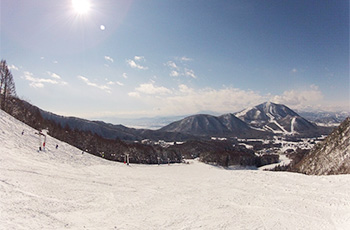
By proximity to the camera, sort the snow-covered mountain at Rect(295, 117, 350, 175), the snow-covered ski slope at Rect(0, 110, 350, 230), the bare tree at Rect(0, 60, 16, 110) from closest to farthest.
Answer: the snow-covered ski slope at Rect(0, 110, 350, 230)
the snow-covered mountain at Rect(295, 117, 350, 175)
the bare tree at Rect(0, 60, 16, 110)

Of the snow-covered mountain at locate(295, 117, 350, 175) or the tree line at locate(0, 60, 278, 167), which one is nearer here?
the snow-covered mountain at locate(295, 117, 350, 175)

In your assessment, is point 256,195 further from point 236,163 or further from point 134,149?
point 236,163

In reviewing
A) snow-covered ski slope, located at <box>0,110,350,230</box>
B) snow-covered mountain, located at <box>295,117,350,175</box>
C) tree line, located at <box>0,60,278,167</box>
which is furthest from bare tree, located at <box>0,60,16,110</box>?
snow-covered mountain, located at <box>295,117,350,175</box>

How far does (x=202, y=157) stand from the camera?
13875 centimetres

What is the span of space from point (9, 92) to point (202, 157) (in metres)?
116

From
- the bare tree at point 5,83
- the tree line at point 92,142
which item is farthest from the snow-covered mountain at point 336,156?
the bare tree at point 5,83

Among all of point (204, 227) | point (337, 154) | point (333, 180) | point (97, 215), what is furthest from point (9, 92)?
point (337, 154)

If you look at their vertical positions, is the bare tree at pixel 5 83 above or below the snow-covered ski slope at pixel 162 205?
above

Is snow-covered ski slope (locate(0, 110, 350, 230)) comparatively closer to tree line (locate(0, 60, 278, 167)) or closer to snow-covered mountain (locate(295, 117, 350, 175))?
snow-covered mountain (locate(295, 117, 350, 175))

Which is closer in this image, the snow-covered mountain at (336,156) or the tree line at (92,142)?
the snow-covered mountain at (336,156)

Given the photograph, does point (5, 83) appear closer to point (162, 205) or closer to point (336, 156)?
point (162, 205)

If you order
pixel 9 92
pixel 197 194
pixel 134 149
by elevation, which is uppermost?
pixel 9 92

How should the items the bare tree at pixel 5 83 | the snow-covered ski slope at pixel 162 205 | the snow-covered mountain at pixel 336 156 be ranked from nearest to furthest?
the snow-covered ski slope at pixel 162 205 < the snow-covered mountain at pixel 336 156 < the bare tree at pixel 5 83

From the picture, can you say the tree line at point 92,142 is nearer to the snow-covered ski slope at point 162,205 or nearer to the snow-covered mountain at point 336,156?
the snow-covered ski slope at point 162,205
